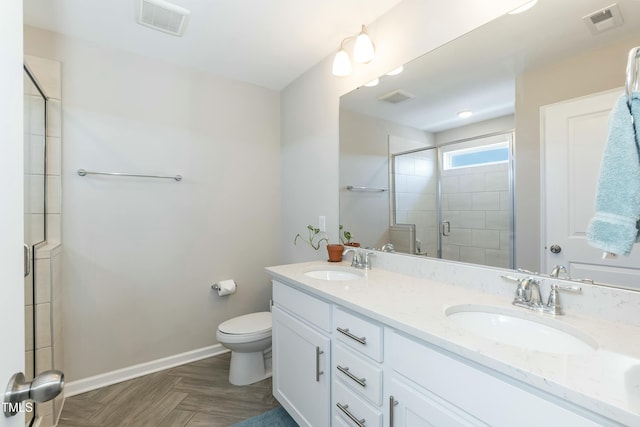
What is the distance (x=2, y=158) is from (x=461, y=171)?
1575mm

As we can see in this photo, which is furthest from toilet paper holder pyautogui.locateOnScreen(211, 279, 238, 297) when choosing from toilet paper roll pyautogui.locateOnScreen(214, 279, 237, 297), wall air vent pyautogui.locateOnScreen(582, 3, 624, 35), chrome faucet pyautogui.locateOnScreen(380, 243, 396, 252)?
wall air vent pyautogui.locateOnScreen(582, 3, 624, 35)

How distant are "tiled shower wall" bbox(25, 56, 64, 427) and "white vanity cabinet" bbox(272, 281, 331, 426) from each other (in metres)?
1.24

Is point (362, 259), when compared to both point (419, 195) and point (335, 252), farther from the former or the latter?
point (419, 195)

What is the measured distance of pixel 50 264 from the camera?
5.32 feet

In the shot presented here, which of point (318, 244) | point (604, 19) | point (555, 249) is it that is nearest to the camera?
point (604, 19)

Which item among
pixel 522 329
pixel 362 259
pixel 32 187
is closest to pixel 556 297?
pixel 522 329

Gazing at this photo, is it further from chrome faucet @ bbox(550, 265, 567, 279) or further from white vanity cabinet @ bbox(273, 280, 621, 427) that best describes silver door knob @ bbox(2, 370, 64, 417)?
chrome faucet @ bbox(550, 265, 567, 279)

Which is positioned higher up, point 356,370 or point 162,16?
point 162,16

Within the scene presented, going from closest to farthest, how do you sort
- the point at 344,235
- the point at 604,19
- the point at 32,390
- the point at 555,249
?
the point at 32,390
the point at 604,19
the point at 555,249
the point at 344,235

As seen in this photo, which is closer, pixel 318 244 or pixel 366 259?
pixel 366 259

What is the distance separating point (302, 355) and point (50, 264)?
4.84ft

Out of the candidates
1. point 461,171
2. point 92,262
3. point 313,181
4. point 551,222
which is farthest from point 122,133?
point 551,222

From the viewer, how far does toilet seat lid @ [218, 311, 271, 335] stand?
6.61 feet

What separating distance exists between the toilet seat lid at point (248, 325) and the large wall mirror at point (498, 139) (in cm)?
99
